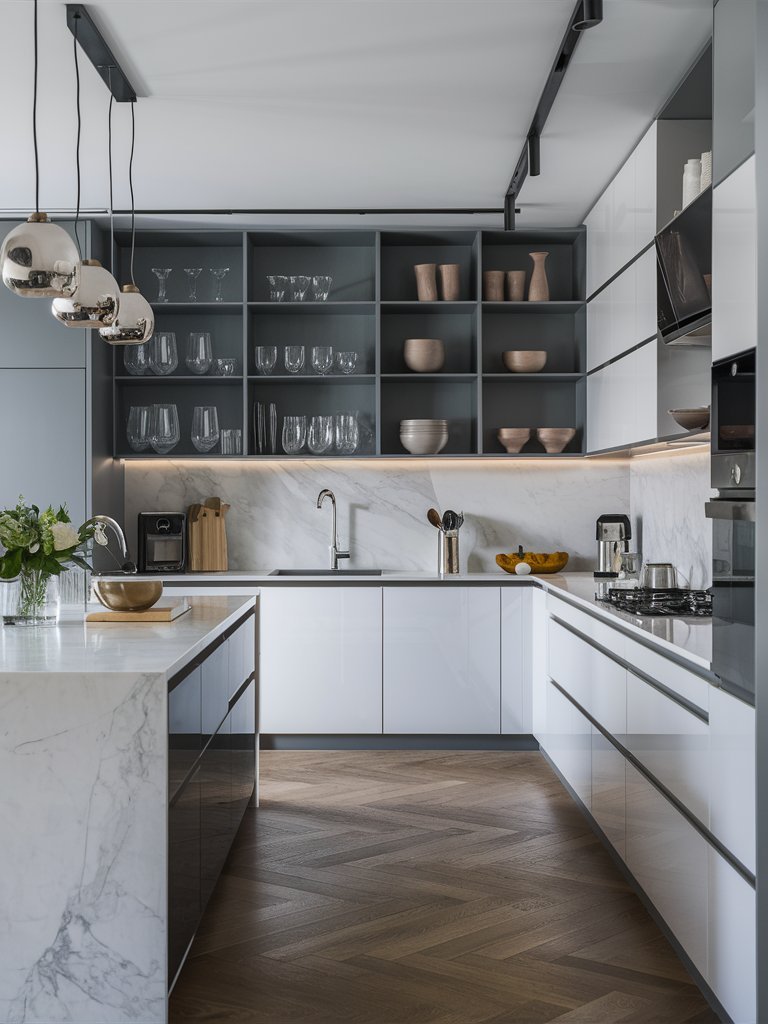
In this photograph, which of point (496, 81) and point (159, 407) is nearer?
point (496, 81)

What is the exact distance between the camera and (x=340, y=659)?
498 cm

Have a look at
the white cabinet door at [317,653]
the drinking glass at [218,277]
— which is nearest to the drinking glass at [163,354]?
the drinking glass at [218,277]

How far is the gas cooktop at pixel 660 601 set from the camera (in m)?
3.29

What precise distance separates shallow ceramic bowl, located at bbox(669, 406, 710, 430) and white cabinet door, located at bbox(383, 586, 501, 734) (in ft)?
5.97

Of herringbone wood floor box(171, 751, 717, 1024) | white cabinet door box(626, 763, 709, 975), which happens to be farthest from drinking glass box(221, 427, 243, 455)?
white cabinet door box(626, 763, 709, 975)

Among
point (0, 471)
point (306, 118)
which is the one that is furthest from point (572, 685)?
point (0, 471)

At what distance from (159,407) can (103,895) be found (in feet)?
11.0

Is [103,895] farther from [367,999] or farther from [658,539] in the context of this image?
[658,539]

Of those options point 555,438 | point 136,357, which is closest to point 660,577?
point 555,438

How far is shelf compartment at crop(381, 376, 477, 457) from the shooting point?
551 centimetres

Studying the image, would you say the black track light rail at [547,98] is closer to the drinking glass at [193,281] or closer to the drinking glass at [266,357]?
the drinking glass at [266,357]

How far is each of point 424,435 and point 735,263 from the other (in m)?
2.91

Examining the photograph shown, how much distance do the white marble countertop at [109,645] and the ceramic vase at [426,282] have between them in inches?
98.7

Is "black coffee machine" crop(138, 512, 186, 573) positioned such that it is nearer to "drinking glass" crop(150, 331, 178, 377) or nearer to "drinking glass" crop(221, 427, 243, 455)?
"drinking glass" crop(221, 427, 243, 455)
